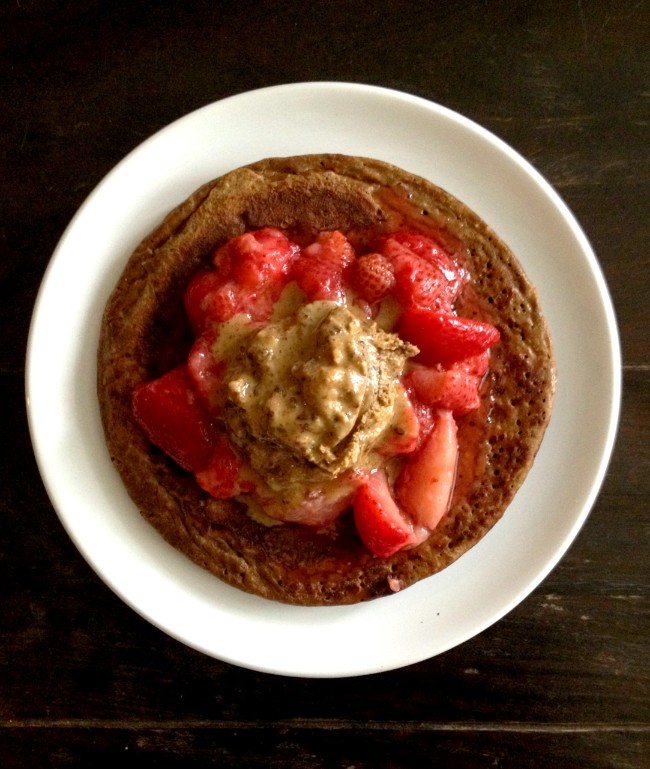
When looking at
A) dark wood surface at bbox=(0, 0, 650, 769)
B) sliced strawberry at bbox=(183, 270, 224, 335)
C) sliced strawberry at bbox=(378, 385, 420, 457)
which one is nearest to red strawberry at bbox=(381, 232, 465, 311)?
sliced strawberry at bbox=(378, 385, 420, 457)

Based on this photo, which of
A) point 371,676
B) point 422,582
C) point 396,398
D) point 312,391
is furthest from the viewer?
point 371,676

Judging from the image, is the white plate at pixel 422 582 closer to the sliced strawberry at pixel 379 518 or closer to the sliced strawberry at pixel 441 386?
the sliced strawberry at pixel 379 518

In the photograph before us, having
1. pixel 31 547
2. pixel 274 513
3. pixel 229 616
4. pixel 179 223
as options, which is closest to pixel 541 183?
pixel 179 223

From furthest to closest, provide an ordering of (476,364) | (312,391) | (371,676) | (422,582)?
(371,676)
(422,582)
(476,364)
(312,391)

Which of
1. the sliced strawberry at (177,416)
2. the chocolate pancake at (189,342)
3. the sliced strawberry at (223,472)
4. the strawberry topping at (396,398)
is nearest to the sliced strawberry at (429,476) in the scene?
the strawberry topping at (396,398)

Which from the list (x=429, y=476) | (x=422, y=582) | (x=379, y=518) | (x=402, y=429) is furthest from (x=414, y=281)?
(x=422, y=582)

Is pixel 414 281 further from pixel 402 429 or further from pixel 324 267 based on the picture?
pixel 402 429
